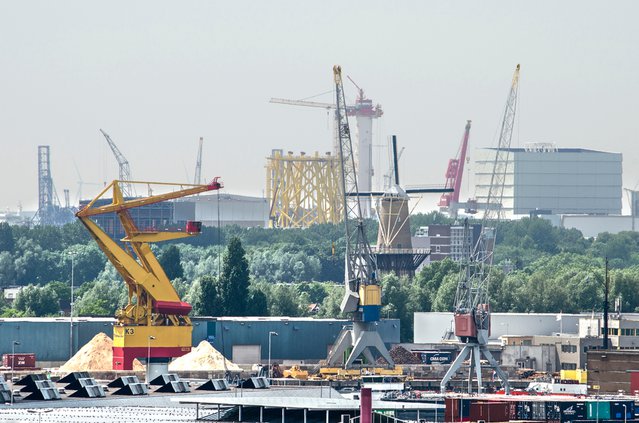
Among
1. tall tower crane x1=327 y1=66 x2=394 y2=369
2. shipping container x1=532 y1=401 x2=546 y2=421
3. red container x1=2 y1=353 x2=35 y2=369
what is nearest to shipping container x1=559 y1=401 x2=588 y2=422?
shipping container x1=532 y1=401 x2=546 y2=421

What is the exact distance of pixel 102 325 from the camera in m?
182

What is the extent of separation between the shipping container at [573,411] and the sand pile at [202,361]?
6434 centimetres

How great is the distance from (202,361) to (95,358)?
742 cm

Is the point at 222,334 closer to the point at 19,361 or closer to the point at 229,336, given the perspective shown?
the point at 229,336

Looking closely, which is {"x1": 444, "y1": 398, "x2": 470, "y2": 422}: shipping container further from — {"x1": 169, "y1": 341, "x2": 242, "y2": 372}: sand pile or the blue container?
the blue container

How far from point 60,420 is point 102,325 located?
91.0 m

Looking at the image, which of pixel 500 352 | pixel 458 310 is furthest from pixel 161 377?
pixel 500 352

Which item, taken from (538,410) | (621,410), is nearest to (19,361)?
(538,410)

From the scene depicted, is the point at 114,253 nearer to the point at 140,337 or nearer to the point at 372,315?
the point at 140,337

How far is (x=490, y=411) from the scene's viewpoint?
96.9 m

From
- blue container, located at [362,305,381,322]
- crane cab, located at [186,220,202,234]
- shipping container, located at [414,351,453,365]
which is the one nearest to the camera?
crane cab, located at [186,220,202,234]

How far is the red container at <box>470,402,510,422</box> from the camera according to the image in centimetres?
9631

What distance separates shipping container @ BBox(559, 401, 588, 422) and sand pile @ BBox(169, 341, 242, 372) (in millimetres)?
64338

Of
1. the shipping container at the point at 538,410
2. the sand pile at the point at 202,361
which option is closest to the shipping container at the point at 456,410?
the shipping container at the point at 538,410
